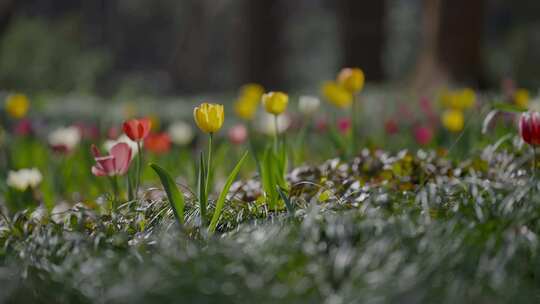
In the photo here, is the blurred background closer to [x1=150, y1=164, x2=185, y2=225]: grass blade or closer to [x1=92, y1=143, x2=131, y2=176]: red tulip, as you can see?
[x1=92, y1=143, x2=131, y2=176]: red tulip

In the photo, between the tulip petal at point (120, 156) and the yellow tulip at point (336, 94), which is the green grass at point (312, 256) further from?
the yellow tulip at point (336, 94)

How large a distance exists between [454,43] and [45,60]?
342 inches

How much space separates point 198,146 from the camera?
A: 8328mm

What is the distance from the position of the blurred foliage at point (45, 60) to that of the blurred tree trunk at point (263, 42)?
3357 mm

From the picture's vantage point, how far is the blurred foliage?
14.1m

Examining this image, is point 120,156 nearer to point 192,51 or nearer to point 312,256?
point 312,256

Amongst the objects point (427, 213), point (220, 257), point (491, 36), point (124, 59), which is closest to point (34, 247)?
point (220, 257)

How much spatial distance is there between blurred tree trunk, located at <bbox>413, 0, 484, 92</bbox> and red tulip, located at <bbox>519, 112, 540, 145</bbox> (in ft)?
19.9

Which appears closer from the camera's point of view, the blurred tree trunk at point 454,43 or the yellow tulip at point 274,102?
the yellow tulip at point 274,102

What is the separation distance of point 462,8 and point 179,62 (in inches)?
565

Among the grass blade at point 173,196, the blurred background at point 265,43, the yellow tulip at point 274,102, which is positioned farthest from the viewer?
the blurred background at point 265,43

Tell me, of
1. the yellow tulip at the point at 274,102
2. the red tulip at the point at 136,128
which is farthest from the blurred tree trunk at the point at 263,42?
the red tulip at the point at 136,128

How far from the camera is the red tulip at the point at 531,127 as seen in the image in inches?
113

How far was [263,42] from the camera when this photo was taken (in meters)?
13.5
